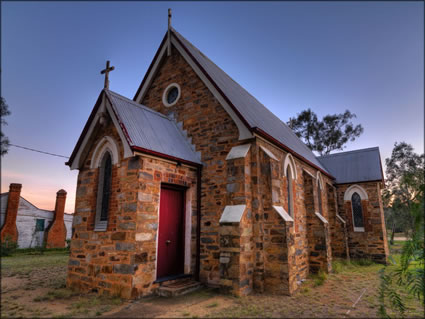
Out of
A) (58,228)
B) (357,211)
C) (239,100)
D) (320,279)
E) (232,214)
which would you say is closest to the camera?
(232,214)

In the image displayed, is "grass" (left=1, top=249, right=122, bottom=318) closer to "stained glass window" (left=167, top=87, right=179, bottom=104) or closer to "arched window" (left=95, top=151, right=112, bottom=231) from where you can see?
"arched window" (left=95, top=151, right=112, bottom=231)

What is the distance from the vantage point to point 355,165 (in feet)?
58.9

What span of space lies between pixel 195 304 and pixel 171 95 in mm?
8129

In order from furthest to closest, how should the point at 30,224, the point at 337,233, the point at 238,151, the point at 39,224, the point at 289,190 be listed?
the point at 39,224, the point at 30,224, the point at 337,233, the point at 289,190, the point at 238,151

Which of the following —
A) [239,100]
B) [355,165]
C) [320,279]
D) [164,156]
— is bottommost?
[320,279]

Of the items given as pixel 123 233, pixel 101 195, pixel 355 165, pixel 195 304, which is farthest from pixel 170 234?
pixel 355 165

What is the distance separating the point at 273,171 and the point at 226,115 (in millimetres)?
2521

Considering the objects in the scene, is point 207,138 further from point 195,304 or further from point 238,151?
point 195,304

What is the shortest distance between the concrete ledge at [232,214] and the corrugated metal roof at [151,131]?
6.83 ft

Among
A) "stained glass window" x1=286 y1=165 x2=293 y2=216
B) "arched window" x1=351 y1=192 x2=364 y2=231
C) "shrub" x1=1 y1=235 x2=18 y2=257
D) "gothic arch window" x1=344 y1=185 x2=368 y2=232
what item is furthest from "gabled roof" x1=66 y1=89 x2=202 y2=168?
"arched window" x1=351 y1=192 x2=364 y2=231

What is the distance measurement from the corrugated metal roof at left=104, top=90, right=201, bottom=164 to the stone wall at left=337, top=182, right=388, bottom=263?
11922mm

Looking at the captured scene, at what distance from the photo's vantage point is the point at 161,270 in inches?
306

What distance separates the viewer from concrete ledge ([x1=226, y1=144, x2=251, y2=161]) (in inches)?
325

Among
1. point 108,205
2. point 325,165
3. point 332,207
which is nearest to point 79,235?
point 108,205
